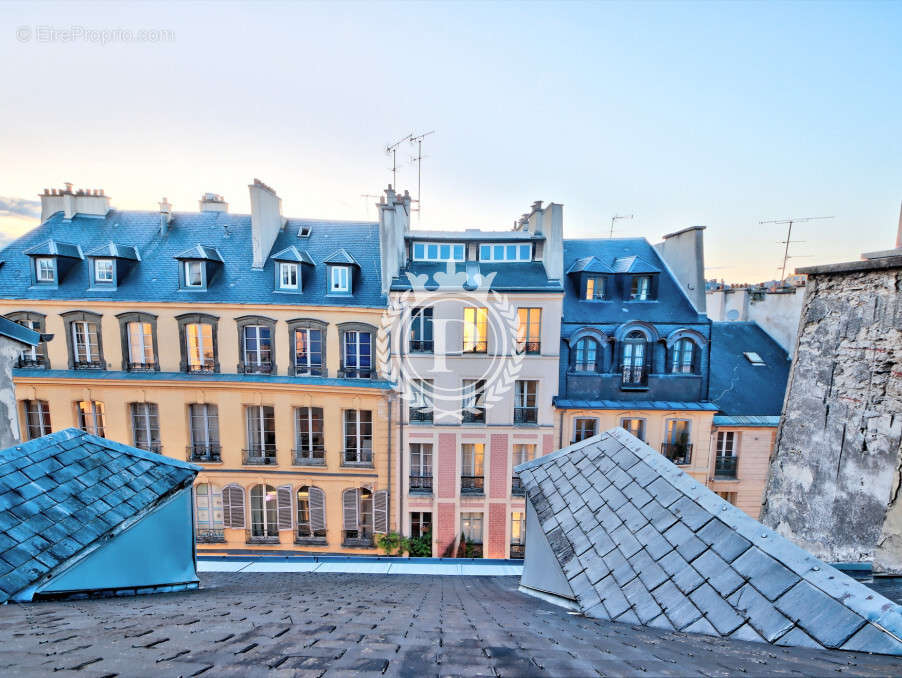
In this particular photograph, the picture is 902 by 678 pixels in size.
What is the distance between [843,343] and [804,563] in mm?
4055

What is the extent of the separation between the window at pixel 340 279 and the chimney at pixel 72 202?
38.6 ft

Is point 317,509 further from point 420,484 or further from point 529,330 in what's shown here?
point 529,330

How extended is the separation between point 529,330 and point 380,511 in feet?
29.7

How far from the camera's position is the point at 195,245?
1534 cm

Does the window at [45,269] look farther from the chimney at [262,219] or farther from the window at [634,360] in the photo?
the window at [634,360]

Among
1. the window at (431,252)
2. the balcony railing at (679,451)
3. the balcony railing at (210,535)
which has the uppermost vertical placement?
the window at (431,252)

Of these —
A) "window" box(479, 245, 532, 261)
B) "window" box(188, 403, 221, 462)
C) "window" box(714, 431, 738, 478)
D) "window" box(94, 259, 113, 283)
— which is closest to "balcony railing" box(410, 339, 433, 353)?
"window" box(479, 245, 532, 261)

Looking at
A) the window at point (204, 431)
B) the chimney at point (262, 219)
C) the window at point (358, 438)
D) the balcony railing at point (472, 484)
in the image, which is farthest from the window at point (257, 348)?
the balcony railing at point (472, 484)

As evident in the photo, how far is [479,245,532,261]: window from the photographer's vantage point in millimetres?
15312

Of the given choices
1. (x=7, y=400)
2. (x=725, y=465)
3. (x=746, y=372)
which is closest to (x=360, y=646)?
(x=7, y=400)

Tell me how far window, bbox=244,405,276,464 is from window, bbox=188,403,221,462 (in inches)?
49.2

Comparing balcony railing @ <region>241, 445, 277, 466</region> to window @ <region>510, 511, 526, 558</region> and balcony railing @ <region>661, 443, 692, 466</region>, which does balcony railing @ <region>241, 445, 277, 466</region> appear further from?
balcony railing @ <region>661, 443, 692, 466</region>

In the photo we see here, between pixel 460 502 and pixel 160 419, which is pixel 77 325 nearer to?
pixel 160 419

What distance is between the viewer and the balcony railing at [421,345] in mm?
14109
